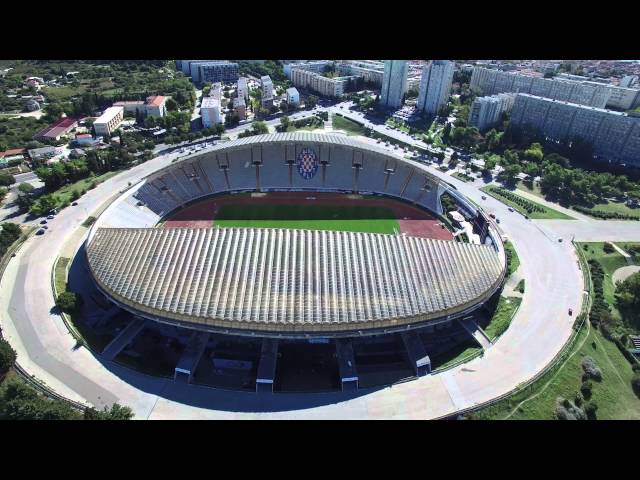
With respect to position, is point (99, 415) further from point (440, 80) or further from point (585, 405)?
point (440, 80)

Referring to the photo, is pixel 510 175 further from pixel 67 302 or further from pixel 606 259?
pixel 67 302

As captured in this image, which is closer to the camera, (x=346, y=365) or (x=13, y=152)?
(x=346, y=365)

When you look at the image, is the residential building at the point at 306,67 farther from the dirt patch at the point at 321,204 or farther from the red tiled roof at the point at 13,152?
the red tiled roof at the point at 13,152

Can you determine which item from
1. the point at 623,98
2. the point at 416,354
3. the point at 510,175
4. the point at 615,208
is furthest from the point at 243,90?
the point at 623,98

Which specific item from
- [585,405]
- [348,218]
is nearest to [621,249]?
[585,405]

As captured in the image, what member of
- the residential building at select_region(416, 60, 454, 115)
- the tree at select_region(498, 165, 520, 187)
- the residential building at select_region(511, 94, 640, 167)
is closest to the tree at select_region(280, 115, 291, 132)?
the residential building at select_region(416, 60, 454, 115)

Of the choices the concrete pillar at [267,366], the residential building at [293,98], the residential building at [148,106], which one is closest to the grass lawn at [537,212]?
the concrete pillar at [267,366]
